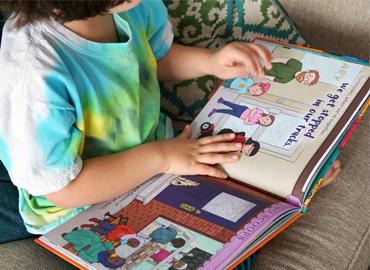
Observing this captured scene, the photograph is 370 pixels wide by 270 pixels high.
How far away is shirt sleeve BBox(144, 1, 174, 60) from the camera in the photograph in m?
0.93

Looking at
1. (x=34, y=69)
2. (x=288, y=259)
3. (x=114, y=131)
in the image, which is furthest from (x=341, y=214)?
(x=34, y=69)

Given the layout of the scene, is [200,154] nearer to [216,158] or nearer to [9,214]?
[216,158]

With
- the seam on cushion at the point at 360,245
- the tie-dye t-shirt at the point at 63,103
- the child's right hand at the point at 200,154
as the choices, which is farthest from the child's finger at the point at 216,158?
the seam on cushion at the point at 360,245

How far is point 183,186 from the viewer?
811 millimetres

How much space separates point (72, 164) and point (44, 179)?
0.13 ft

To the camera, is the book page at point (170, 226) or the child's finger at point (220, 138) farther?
the child's finger at point (220, 138)

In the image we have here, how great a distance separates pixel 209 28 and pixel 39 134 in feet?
1.40

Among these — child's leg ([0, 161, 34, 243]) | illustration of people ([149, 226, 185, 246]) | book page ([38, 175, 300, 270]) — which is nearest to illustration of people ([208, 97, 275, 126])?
book page ([38, 175, 300, 270])

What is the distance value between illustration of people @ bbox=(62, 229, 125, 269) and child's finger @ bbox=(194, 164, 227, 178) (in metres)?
0.17

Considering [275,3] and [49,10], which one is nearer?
[49,10]

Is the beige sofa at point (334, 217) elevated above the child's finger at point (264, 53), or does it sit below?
below

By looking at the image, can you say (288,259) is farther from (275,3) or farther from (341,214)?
(275,3)

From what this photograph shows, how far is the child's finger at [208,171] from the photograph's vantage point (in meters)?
0.82

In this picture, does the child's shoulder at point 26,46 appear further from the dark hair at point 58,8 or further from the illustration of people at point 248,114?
the illustration of people at point 248,114
